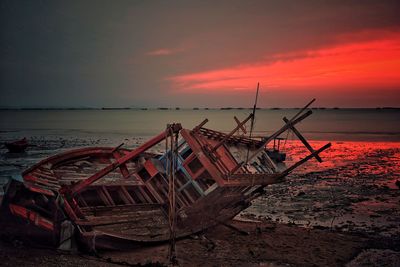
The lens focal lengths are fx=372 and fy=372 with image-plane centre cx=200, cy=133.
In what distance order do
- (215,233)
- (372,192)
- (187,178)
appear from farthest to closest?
(372,192)
(215,233)
(187,178)

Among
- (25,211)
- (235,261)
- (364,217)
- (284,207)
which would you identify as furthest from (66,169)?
(364,217)

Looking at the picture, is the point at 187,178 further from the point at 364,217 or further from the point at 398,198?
the point at 398,198

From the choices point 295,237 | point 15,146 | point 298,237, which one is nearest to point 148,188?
point 295,237

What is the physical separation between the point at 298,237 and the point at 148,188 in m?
5.54

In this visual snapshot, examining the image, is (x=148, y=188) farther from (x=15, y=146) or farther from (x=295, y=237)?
(x=15, y=146)

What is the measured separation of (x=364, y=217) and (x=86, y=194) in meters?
11.6

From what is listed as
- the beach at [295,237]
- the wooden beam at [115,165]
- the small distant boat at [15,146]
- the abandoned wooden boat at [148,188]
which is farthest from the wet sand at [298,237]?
the small distant boat at [15,146]

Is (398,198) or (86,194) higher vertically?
(86,194)

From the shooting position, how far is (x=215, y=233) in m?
13.4

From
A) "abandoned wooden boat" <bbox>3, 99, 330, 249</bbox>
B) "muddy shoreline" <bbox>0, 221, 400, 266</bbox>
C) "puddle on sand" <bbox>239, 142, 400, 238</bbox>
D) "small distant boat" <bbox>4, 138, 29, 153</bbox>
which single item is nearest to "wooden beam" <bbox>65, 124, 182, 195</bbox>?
"abandoned wooden boat" <bbox>3, 99, 330, 249</bbox>

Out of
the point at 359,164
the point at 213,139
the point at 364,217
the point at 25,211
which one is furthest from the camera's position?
the point at 359,164

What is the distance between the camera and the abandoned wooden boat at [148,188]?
405 inches

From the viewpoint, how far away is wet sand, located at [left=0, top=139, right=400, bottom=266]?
1059 cm

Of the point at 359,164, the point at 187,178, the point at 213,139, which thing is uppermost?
the point at 213,139
